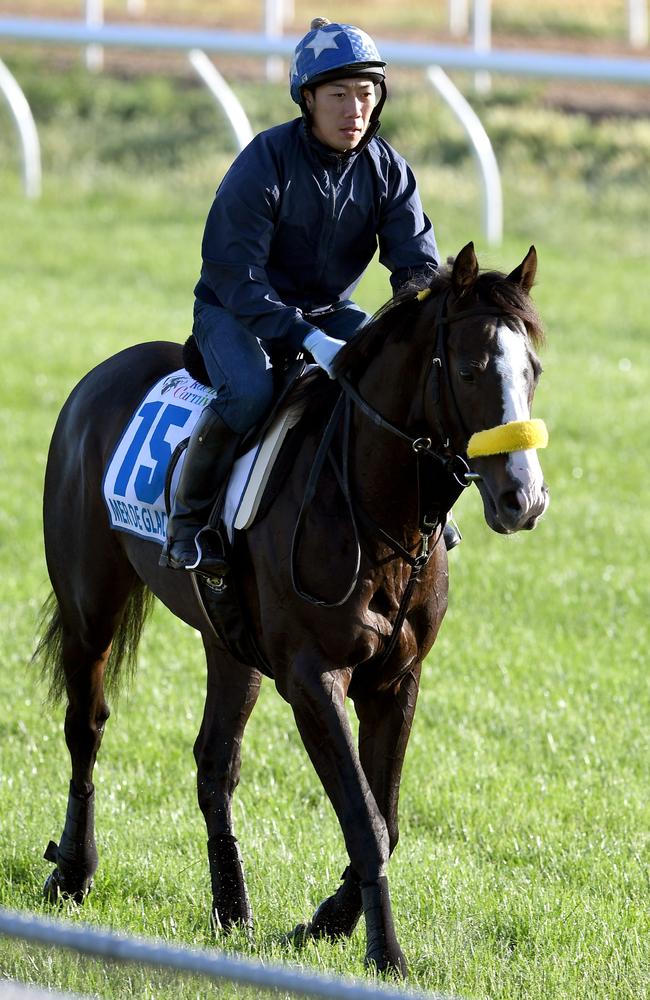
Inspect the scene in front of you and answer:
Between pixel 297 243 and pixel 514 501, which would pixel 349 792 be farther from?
pixel 297 243

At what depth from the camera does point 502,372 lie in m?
4.19

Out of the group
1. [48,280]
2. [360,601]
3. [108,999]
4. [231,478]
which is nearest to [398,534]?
[360,601]

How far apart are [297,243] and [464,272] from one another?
30.0 inches

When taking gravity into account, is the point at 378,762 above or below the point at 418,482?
below

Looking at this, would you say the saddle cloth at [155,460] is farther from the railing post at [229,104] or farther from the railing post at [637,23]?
the railing post at [637,23]

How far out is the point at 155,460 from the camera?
5.46 m

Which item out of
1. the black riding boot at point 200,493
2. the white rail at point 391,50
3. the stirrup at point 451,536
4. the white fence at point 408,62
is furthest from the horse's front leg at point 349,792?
the white rail at point 391,50

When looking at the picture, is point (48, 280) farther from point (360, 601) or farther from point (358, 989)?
point (358, 989)

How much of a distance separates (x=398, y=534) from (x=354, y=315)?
898 millimetres

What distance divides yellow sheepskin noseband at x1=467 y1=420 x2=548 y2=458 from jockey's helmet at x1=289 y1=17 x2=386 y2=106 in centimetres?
128

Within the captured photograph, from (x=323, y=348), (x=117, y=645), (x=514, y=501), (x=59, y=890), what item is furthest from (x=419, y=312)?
(x=59, y=890)

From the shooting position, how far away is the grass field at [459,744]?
499 centimetres

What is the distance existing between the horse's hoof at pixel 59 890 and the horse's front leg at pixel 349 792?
1399mm

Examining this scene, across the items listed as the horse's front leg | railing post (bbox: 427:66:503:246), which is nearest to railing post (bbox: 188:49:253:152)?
railing post (bbox: 427:66:503:246)
